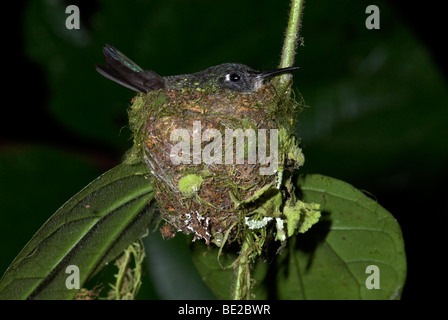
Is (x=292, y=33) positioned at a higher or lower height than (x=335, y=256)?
higher

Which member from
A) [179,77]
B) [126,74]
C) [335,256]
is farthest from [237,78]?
[335,256]

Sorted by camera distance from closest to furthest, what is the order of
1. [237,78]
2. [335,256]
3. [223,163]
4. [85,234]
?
A: [223,163]
[85,234]
[335,256]
[237,78]

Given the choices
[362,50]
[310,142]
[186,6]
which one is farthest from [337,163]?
[186,6]

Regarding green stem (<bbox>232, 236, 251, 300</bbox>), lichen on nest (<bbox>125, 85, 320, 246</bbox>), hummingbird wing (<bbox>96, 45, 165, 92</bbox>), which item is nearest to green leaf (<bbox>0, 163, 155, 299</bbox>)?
lichen on nest (<bbox>125, 85, 320, 246</bbox>)

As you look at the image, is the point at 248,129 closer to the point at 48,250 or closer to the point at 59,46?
the point at 48,250

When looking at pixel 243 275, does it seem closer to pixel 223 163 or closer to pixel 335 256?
pixel 223 163

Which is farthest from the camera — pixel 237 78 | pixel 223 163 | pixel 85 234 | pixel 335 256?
pixel 237 78

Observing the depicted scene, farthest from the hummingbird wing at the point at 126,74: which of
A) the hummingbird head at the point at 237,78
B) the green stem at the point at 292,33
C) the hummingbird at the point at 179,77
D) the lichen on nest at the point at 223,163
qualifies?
the green stem at the point at 292,33

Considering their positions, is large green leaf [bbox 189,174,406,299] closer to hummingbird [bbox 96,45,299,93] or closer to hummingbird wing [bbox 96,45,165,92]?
hummingbird [bbox 96,45,299,93]
